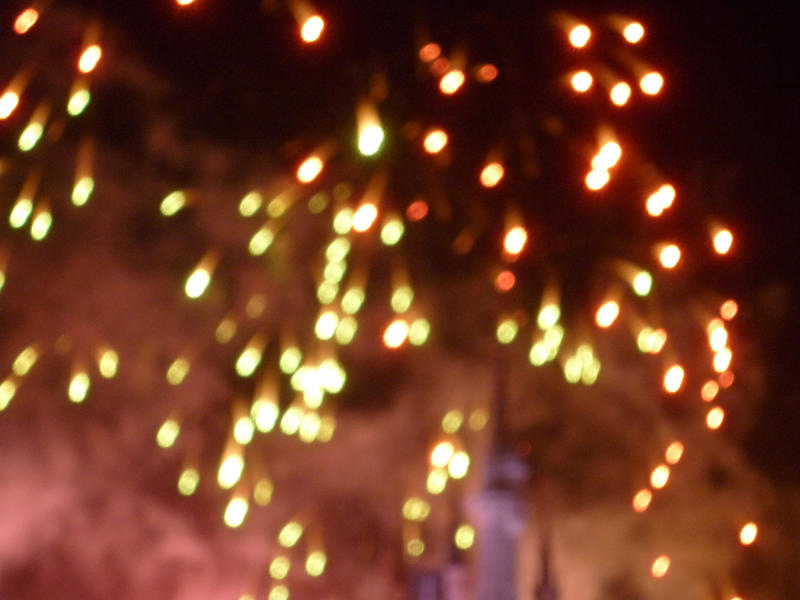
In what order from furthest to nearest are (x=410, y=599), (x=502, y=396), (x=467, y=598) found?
(x=410, y=599), (x=467, y=598), (x=502, y=396)

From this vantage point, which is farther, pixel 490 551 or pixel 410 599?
pixel 410 599

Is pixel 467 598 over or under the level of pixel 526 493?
under

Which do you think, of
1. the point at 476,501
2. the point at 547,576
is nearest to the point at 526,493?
the point at 476,501

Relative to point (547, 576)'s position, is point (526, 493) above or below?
above

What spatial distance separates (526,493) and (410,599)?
499 inches

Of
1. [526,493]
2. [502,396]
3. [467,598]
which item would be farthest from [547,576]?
[502,396]

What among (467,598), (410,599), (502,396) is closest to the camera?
(502,396)

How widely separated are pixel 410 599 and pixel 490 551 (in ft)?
37.5

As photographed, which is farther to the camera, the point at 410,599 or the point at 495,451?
the point at 410,599

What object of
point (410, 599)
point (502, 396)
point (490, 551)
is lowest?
point (410, 599)

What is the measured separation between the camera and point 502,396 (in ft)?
157

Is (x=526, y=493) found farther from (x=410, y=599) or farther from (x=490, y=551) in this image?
(x=410, y=599)

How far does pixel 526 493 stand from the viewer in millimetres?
49094

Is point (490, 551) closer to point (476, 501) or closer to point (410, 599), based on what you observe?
point (476, 501)
